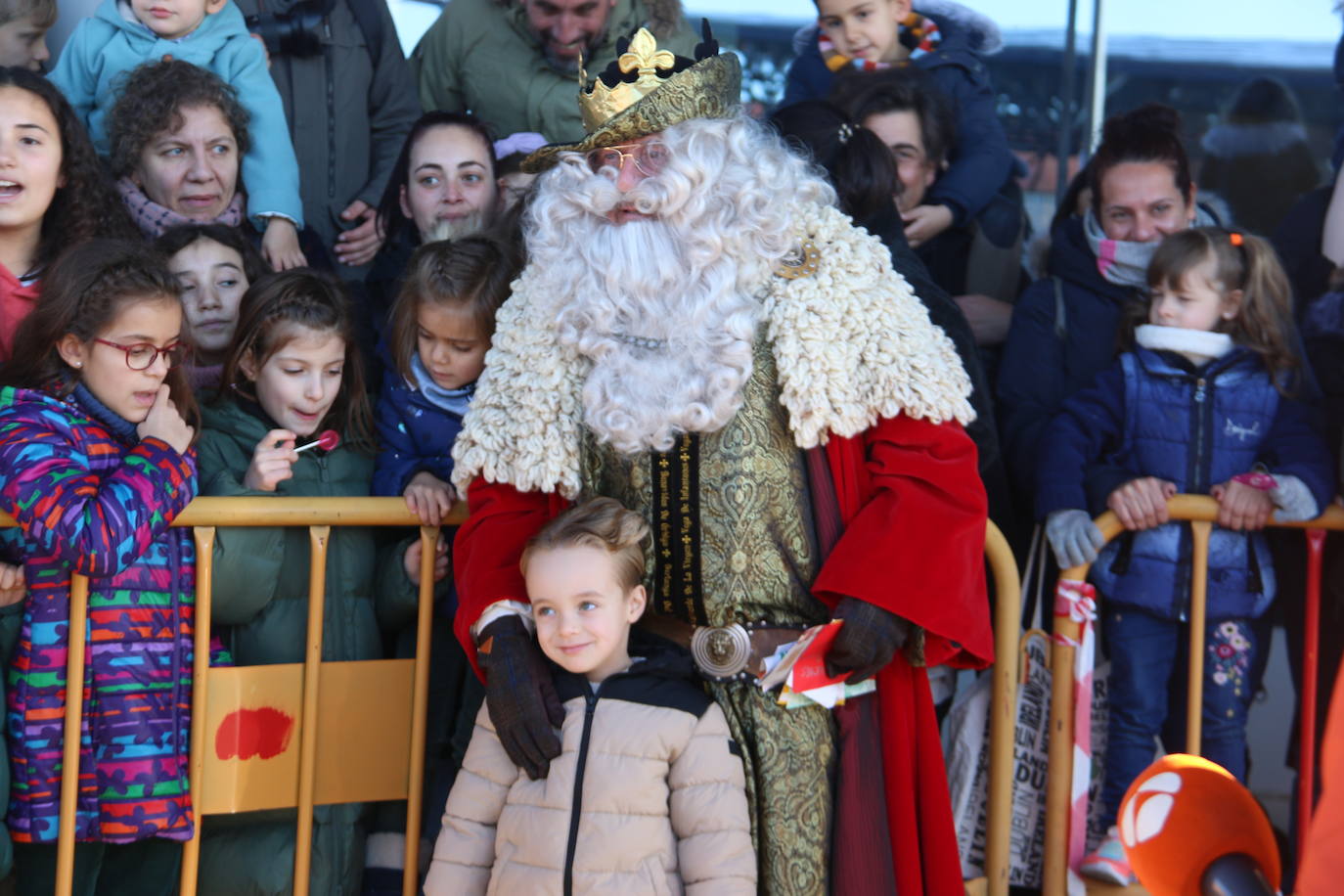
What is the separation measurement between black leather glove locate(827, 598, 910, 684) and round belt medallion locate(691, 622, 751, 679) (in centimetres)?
17

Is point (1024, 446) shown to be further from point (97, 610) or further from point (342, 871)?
point (97, 610)

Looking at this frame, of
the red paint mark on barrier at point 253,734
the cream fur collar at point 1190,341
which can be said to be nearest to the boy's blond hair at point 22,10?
the red paint mark on barrier at point 253,734

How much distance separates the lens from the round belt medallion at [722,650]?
2836 mm

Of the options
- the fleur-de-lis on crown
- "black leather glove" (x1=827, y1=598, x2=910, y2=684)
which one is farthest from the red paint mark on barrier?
the fleur-de-lis on crown

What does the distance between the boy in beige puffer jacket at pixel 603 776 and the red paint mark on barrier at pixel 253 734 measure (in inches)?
23.9

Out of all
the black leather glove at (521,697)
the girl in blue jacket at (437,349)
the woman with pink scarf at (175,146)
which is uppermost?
the woman with pink scarf at (175,146)

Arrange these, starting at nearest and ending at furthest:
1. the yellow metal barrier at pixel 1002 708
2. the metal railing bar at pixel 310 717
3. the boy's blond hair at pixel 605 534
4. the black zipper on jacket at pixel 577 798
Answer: the black zipper on jacket at pixel 577 798, the boy's blond hair at pixel 605 534, the metal railing bar at pixel 310 717, the yellow metal barrier at pixel 1002 708

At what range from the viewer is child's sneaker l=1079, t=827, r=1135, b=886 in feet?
11.2

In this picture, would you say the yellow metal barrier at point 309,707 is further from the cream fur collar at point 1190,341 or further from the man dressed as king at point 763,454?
the cream fur collar at point 1190,341

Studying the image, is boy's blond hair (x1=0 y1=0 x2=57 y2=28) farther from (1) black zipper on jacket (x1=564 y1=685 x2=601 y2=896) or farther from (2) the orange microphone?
(2) the orange microphone

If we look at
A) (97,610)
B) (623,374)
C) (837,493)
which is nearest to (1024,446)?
(837,493)

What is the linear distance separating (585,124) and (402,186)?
145cm

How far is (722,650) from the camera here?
2.85 m

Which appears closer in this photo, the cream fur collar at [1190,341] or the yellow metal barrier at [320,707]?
the yellow metal barrier at [320,707]
